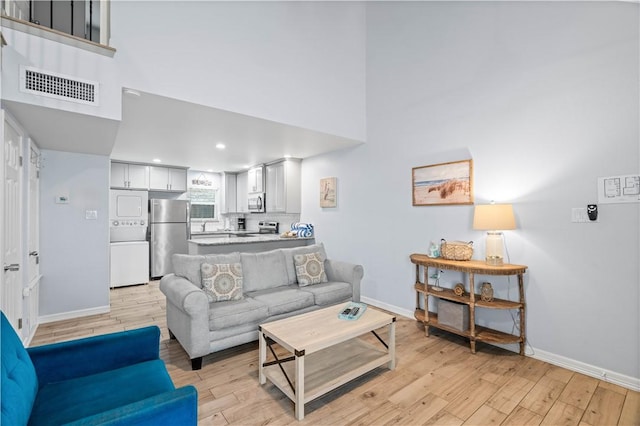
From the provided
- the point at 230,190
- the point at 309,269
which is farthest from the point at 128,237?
the point at 309,269

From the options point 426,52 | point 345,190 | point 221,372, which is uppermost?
point 426,52

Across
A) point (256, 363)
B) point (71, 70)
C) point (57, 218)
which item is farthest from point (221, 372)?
point (57, 218)

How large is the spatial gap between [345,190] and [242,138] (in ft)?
5.61

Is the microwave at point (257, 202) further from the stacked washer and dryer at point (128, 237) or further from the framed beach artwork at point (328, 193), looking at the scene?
the stacked washer and dryer at point (128, 237)

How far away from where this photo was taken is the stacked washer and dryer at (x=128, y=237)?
5.34m

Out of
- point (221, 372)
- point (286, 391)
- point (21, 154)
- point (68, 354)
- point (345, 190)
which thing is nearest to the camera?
point (68, 354)

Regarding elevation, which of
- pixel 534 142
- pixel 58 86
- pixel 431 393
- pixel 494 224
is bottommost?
pixel 431 393

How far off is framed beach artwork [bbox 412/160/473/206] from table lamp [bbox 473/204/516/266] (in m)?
0.44

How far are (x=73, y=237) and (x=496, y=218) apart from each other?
488cm

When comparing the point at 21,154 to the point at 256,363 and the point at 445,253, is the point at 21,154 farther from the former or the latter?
the point at 445,253

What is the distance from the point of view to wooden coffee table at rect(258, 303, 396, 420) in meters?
2.02

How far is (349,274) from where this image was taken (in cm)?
370

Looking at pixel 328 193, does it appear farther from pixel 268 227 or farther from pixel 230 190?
pixel 230 190

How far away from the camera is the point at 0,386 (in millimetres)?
1074
